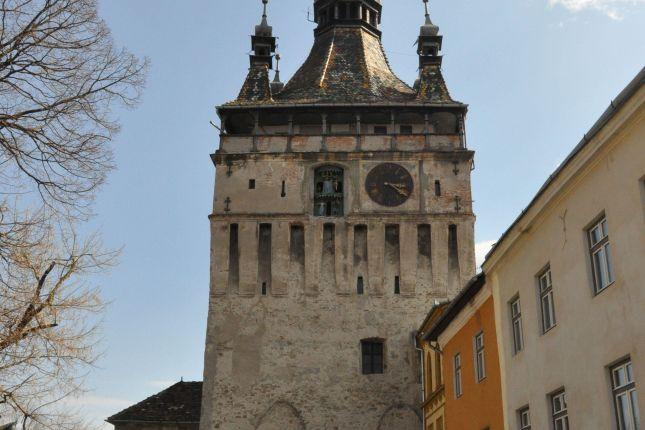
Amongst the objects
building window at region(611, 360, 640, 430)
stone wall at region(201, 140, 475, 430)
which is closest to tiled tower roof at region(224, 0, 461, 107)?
stone wall at region(201, 140, 475, 430)

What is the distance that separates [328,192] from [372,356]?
5671 mm

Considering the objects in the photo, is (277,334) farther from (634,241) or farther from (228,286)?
(634,241)

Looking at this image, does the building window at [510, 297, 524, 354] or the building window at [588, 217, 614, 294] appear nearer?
the building window at [588, 217, 614, 294]

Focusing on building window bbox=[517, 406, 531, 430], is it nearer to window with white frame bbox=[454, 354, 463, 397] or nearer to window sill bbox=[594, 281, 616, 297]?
window sill bbox=[594, 281, 616, 297]

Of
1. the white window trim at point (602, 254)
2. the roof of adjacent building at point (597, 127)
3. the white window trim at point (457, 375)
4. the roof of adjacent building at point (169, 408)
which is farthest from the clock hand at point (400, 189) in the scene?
the white window trim at point (602, 254)

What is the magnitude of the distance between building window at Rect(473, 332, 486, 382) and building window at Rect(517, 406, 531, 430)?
1916mm

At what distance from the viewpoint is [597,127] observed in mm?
9797

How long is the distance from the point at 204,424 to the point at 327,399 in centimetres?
379

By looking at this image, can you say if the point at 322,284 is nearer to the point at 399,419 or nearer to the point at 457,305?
the point at 399,419

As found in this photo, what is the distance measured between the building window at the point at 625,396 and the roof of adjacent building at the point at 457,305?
5163 millimetres

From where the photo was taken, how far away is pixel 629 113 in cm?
888

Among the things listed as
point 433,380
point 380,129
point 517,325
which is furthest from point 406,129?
point 517,325

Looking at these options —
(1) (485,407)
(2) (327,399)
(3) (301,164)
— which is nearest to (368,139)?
(3) (301,164)

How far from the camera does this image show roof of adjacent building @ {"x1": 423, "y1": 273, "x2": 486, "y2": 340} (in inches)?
578
